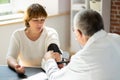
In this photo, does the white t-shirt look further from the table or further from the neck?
the table

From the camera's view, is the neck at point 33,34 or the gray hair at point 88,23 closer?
the gray hair at point 88,23

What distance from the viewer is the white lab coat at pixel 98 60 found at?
1540 mm

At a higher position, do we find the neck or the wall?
the neck

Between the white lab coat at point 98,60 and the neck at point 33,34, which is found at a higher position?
the white lab coat at point 98,60

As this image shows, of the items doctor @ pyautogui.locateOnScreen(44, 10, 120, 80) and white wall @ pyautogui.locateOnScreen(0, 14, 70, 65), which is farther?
white wall @ pyautogui.locateOnScreen(0, 14, 70, 65)

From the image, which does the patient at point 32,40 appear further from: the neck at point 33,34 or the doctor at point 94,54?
the doctor at point 94,54

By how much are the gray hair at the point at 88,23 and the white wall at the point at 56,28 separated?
2.42 m

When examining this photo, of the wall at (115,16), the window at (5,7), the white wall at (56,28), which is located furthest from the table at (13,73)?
the wall at (115,16)

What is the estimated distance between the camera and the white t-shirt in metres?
2.59

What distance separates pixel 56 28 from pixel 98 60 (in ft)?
10.6

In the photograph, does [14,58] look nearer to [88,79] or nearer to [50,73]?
[50,73]

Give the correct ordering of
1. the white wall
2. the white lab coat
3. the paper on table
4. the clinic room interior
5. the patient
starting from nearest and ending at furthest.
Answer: the white lab coat → the paper on table → the patient → the white wall → the clinic room interior

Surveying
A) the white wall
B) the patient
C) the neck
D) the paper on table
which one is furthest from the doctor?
the white wall

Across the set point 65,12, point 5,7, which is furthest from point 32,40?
point 65,12
